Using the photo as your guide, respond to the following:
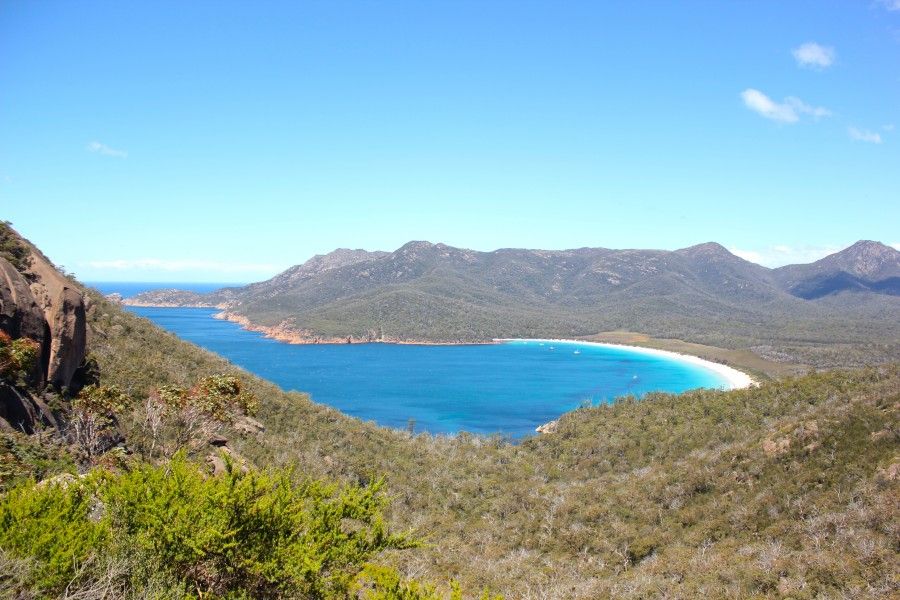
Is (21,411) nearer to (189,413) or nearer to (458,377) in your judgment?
(189,413)

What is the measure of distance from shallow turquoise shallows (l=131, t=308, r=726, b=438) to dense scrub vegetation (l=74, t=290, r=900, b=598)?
3280cm

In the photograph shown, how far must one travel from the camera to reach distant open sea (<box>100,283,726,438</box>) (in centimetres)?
9450

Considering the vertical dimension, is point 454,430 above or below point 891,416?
below

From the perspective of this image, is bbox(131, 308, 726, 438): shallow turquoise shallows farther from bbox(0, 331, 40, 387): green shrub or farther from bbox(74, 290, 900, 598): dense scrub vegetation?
bbox(0, 331, 40, 387): green shrub

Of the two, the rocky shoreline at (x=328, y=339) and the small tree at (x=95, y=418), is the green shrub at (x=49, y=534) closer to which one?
the small tree at (x=95, y=418)

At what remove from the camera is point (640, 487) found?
32312 millimetres

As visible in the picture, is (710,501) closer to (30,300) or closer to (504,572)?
(504,572)

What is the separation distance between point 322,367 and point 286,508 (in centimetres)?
12864

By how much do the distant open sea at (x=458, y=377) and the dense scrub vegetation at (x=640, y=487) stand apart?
33523mm

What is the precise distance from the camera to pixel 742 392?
5134 cm

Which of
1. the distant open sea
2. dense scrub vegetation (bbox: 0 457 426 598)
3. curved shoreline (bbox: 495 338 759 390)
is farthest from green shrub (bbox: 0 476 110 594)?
curved shoreline (bbox: 495 338 759 390)

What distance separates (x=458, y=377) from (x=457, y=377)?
0.26m

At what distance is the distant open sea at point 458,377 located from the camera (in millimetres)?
94500

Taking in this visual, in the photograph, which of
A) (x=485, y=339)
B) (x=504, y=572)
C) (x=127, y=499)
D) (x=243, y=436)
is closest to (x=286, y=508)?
(x=127, y=499)
